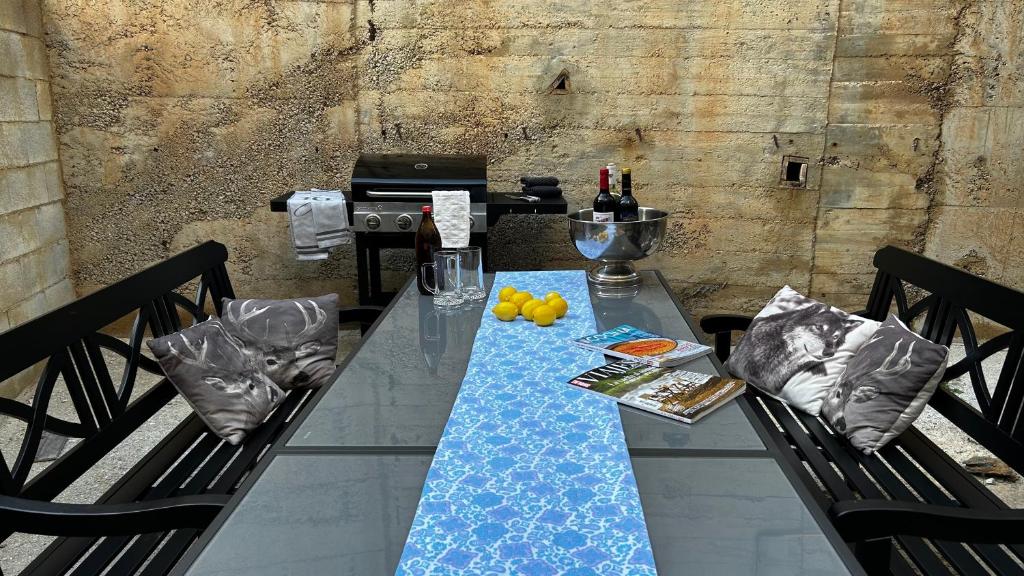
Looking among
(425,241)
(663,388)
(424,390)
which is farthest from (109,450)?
(663,388)

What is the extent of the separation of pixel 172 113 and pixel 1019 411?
415cm

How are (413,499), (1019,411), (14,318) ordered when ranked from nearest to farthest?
1. (413,499)
2. (1019,411)
3. (14,318)

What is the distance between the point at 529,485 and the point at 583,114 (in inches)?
127

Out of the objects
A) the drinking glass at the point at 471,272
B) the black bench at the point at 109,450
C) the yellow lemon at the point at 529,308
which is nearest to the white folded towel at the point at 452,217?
the drinking glass at the point at 471,272

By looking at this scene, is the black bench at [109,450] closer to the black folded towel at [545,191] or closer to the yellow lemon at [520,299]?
the yellow lemon at [520,299]

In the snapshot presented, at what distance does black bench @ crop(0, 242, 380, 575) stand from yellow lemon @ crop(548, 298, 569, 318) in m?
0.86

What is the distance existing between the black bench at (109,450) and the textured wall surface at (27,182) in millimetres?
1878

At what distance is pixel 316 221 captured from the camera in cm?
373

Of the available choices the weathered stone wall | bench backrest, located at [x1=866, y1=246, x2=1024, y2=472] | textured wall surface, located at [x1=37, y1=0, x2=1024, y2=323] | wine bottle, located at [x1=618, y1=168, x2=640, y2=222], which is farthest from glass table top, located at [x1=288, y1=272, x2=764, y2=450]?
the weathered stone wall

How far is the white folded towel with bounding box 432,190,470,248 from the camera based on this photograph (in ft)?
8.89

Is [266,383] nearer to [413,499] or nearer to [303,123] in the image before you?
[413,499]

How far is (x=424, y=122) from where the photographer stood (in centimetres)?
417

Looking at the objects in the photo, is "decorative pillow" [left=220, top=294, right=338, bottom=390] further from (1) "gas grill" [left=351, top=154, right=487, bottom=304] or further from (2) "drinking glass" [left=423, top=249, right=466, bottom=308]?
(1) "gas grill" [left=351, top=154, right=487, bottom=304]

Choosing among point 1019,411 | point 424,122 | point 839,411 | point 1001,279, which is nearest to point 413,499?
point 839,411
